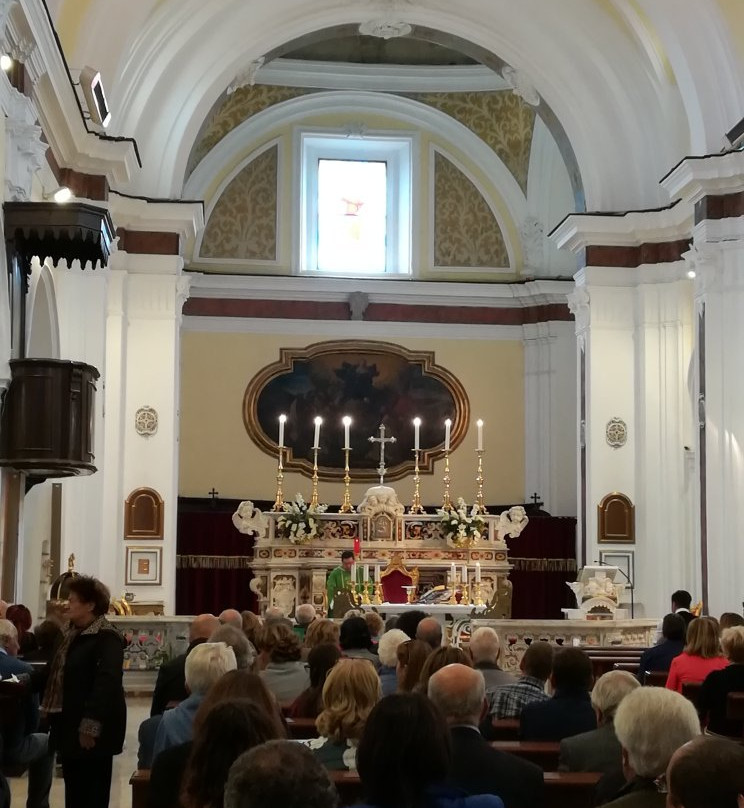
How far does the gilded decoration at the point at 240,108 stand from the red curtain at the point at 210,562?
620 centimetres

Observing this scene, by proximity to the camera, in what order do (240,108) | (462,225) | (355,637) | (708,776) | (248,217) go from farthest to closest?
(462,225) → (248,217) → (240,108) → (355,637) → (708,776)

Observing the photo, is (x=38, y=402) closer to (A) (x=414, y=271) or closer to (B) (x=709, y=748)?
(B) (x=709, y=748)

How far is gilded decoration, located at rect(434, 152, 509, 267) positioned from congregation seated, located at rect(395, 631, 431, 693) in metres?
19.1

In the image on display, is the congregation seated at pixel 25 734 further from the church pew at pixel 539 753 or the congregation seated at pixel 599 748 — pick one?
the congregation seated at pixel 599 748

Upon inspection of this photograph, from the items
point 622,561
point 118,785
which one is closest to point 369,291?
point 622,561

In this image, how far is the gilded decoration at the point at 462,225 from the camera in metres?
25.5

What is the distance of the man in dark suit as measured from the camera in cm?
466

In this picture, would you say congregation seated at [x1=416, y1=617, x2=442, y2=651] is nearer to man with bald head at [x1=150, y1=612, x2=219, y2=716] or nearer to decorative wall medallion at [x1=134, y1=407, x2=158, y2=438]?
man with bald head at [x1=150, y1=612, x2=219, y2=716]

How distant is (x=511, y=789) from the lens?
4.66 metres

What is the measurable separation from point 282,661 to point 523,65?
1394 centimetres

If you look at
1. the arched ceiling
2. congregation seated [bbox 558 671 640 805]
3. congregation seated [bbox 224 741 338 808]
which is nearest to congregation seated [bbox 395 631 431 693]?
congregation seated [bbox 558 671 640 805]

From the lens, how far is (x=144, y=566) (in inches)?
741

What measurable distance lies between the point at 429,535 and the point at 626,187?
546 cm

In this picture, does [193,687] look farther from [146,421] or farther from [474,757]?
[146,421]
